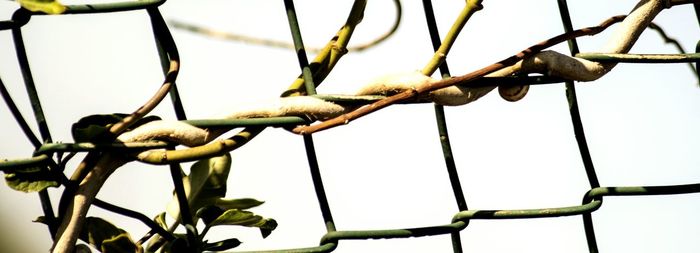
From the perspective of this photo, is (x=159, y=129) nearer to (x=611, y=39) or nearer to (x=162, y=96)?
(x=162, y=96)

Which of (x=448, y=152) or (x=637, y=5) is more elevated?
(x=637, y=5)

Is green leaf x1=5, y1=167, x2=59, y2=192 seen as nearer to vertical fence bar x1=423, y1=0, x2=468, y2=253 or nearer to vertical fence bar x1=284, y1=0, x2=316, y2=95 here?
vertical fence bar x1=284, y1=0, x2=316, y2=95

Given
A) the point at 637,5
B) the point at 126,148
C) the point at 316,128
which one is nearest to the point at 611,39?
the point at 637,5

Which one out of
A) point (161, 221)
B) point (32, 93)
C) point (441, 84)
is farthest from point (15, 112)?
point (441, 84)

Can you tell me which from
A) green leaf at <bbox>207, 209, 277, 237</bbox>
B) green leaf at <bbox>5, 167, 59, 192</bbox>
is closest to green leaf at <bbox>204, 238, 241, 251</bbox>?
green leaf at <bbox>207, 209, 277, 237</bbox>

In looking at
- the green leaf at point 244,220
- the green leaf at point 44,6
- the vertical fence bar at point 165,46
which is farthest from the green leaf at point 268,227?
the green leaf at point 44,6

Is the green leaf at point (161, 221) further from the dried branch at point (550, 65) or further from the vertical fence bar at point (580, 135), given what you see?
the vertical fence bar at point (580, 135)
